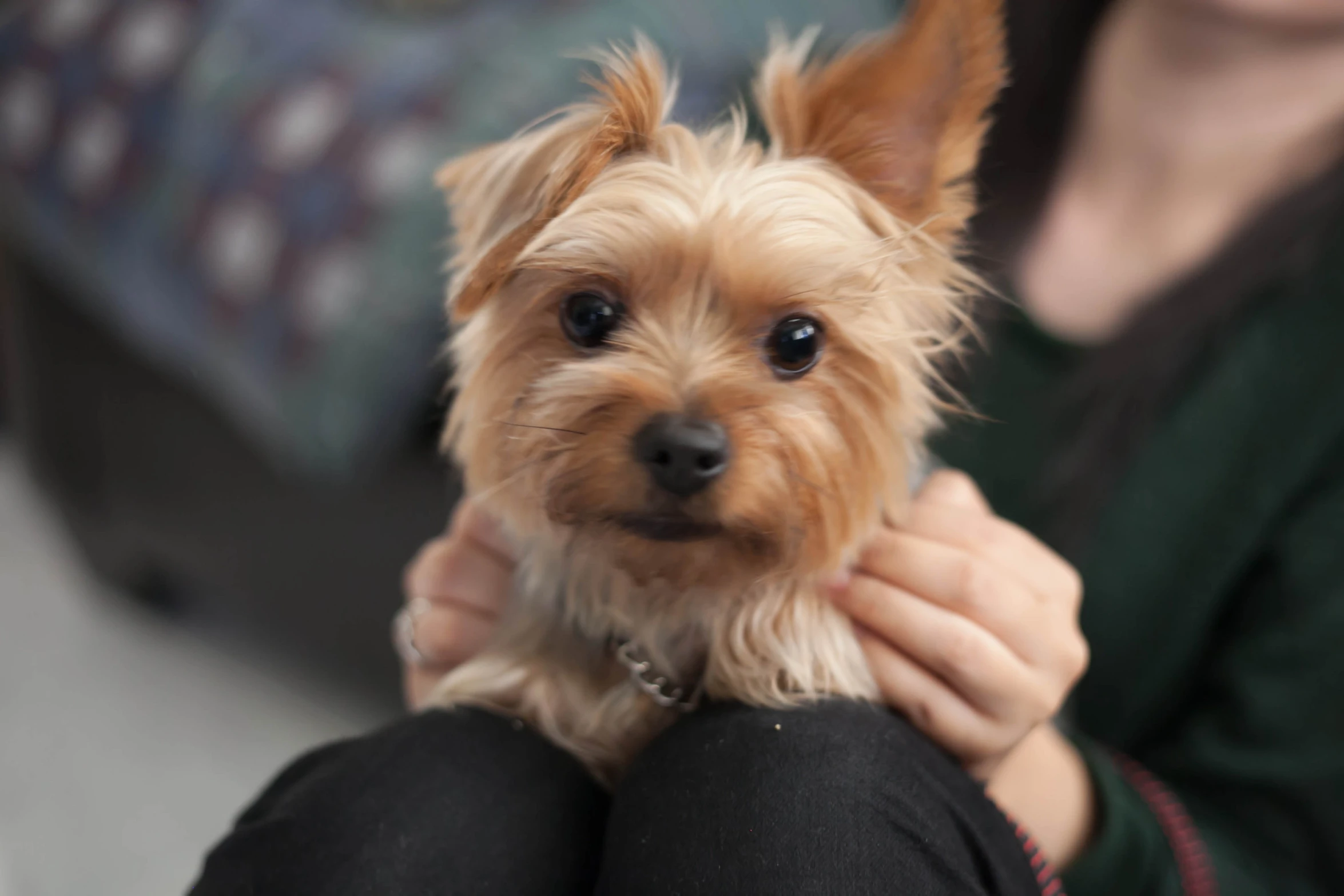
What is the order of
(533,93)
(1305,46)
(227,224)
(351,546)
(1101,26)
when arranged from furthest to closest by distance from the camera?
(351,546)
(227,224)
(533,93)
(1101,26)
(1305,46)

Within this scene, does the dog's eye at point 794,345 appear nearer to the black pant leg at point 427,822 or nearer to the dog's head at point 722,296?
the dog's head at point 722,296

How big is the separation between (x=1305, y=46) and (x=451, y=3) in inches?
53.9

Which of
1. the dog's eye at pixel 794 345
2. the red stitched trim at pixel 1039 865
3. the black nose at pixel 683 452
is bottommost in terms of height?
the red stitched trim at pixel 1039 865

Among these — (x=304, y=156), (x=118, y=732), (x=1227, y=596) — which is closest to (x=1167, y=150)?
(x=1227, y=596)

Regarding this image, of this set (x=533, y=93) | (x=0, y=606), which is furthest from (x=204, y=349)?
(x=0, y=606)

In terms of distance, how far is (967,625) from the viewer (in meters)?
0.88

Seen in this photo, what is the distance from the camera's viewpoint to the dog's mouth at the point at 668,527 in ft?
2.70

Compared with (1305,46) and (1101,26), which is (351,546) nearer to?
(1101,26)

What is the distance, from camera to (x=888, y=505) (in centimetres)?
96

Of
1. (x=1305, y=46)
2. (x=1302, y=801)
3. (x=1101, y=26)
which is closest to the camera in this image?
(x=1302, y=801)

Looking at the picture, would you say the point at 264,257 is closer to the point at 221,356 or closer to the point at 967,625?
the point at 221,356

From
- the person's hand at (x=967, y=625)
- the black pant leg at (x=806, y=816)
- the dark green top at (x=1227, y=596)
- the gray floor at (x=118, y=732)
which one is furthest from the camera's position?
the gray floor at (x=118, y=732)

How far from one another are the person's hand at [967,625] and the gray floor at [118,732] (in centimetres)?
145

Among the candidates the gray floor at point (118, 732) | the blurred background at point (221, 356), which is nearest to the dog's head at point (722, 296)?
the blurred background at point (221, 356)
